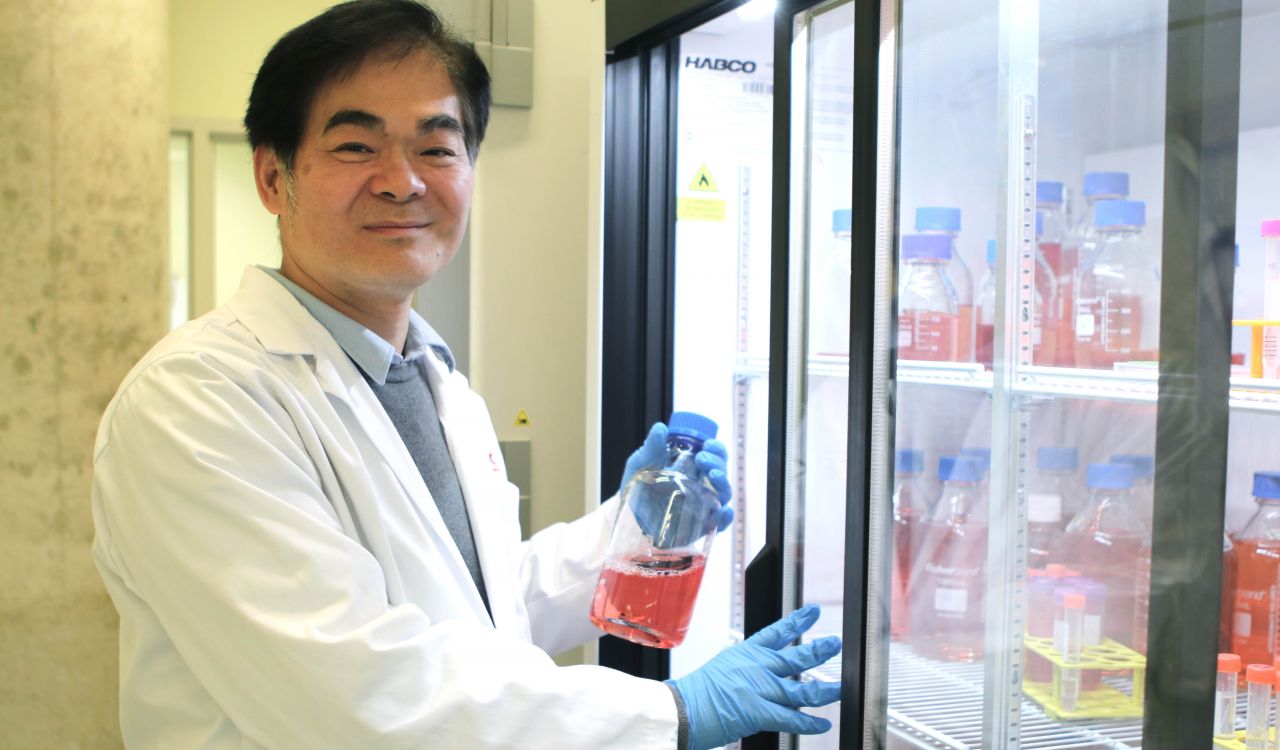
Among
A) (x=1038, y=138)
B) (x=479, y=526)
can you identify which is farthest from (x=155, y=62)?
(x=1038, y=138)

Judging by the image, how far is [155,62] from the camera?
2.76 metres

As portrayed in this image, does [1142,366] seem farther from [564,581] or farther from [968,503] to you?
[564,581]

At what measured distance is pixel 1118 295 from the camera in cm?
143

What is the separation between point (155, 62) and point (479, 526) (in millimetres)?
1889

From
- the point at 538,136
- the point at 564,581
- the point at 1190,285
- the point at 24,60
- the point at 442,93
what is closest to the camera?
the point at 1190,285

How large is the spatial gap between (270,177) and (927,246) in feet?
3.47

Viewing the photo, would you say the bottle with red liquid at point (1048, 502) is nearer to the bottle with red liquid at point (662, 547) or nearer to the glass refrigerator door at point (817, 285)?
the glass refrigerator door at point (817, 285)

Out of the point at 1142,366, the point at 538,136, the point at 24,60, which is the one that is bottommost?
the point at 1142,366

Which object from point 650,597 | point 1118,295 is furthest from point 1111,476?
point 650,597

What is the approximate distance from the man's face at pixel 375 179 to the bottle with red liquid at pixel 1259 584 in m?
1.16

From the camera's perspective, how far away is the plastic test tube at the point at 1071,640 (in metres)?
1.45

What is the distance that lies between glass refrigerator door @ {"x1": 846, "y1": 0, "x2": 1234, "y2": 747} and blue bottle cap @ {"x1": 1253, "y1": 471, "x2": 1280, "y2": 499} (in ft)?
0.37

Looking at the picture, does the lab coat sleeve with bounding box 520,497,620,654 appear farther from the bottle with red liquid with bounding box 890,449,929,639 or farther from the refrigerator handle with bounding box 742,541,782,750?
the bottle with red liquid with bounding box 890,449,929,639

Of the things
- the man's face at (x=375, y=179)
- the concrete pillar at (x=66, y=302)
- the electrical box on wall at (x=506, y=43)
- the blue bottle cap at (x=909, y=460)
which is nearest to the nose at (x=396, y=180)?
the man's face at (x=375, y=179)
